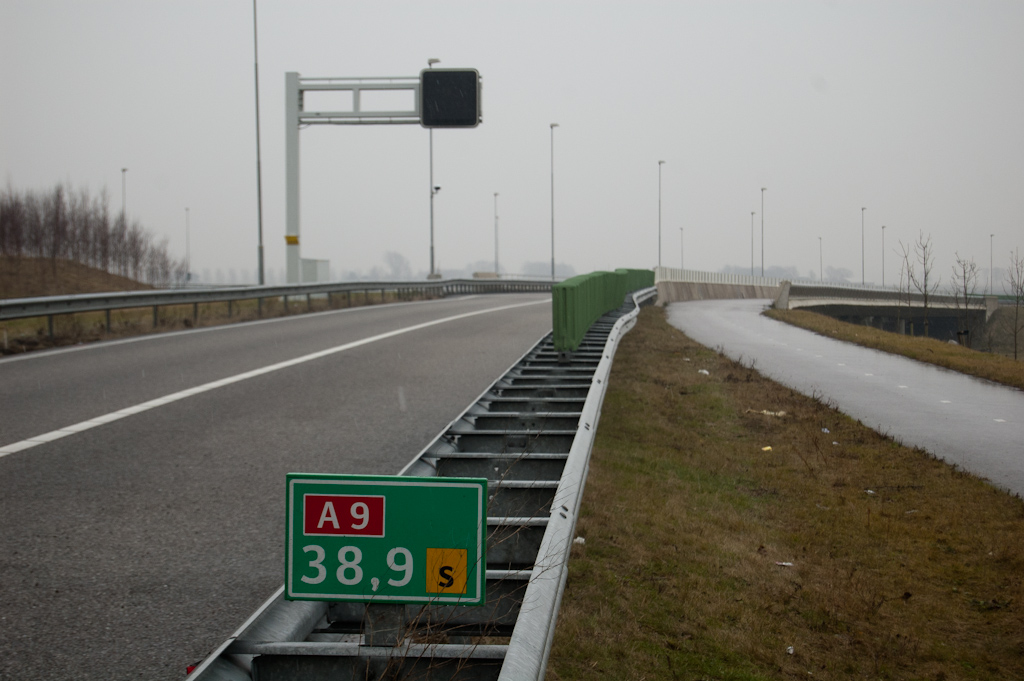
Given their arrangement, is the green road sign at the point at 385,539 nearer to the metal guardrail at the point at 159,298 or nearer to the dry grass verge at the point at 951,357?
the metal guardrail at the point at 159,298

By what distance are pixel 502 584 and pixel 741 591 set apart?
2396mm

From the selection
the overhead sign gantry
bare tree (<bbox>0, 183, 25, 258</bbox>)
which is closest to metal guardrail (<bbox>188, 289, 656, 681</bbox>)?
the overhead sign gantry

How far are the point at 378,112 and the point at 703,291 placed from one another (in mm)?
40344

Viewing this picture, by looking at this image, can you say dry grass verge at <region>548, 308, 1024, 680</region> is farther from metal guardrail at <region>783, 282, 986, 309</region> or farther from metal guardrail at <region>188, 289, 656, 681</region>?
metal guardrail at <region>783, 282, 986, 309</region>

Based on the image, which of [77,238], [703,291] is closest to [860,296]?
[703,291]

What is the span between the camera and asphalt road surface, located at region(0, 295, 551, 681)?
3762 mm

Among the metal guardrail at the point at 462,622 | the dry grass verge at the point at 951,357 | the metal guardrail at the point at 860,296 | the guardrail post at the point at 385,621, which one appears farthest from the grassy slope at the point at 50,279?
the metal guardrail at the point at 860,296

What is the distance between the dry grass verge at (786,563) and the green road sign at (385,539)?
4.55 feet

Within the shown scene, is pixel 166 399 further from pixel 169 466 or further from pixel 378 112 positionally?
pixel 378 112

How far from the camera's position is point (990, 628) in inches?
202

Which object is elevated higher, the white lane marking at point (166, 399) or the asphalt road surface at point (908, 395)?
the white lane marking at point (166, 399)

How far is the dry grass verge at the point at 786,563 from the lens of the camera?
182 inches

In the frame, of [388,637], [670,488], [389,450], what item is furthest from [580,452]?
[670,488]

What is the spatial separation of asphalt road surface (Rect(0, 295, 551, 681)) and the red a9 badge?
933 millimetres
